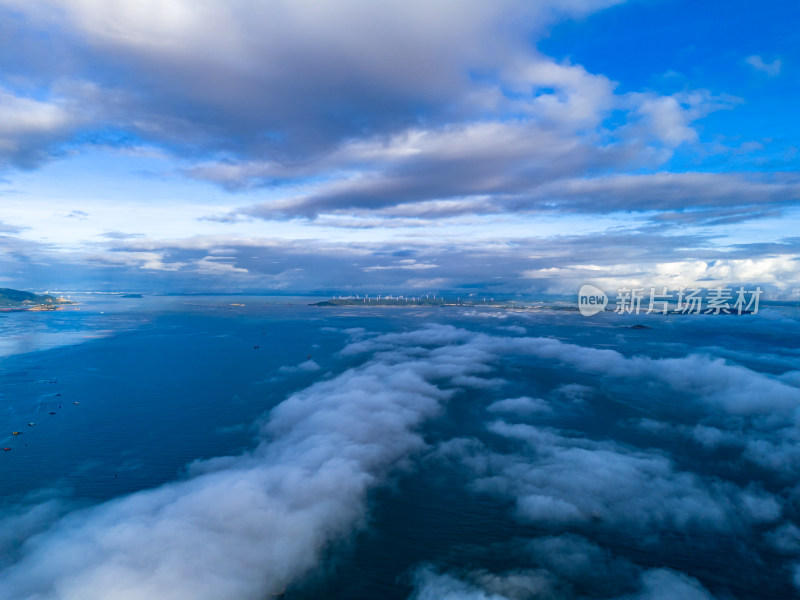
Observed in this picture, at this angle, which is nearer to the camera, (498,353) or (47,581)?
(47,581)

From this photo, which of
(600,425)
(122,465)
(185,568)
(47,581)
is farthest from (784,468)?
(122,465)

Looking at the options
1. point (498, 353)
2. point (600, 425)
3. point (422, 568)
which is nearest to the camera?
point (422, 568)

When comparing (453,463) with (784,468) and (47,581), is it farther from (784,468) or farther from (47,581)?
(784,468)

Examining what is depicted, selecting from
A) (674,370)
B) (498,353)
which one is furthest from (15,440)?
(674,370)

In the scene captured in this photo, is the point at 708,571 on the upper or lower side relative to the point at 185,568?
lower

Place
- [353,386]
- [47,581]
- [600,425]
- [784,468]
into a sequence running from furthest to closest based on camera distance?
[353,386]
[600,425]
[784,468]
[47,581]

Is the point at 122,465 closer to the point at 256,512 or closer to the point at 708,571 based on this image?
the point at 256,512
